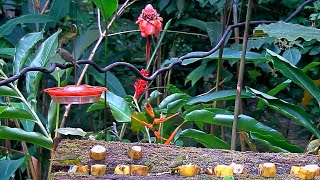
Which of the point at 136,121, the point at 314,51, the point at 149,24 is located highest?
the point at 149,24

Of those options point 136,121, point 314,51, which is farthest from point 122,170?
point 314,51

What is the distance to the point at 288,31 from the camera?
36.6 inches

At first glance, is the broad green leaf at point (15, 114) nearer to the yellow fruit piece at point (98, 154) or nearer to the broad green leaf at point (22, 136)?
the broad green leaf at point (22, 136)

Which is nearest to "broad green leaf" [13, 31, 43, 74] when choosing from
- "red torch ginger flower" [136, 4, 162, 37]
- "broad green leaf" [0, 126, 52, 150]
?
"broad green leaf" [0, 126, 52, 150]

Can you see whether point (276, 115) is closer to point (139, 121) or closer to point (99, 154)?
point (139, 121)

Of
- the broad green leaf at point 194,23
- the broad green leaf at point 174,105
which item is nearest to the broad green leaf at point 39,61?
the broad green leaf at point 174,105

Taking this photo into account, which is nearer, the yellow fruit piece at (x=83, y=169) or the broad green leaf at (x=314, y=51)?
the yellow fruit piece at (x=83, y=169)

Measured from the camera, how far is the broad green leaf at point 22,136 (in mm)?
1051

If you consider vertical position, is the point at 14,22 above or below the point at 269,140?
above

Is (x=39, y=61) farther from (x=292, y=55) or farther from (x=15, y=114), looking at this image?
(x=292, y=55)

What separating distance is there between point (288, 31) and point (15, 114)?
598mm

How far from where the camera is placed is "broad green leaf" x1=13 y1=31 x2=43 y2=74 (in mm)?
1102

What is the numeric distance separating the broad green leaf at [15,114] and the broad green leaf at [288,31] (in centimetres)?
54

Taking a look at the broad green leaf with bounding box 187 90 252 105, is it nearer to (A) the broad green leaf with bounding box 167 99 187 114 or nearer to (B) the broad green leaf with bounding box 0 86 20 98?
(A) the broad green leaf with bounding box 167 99 187 114
